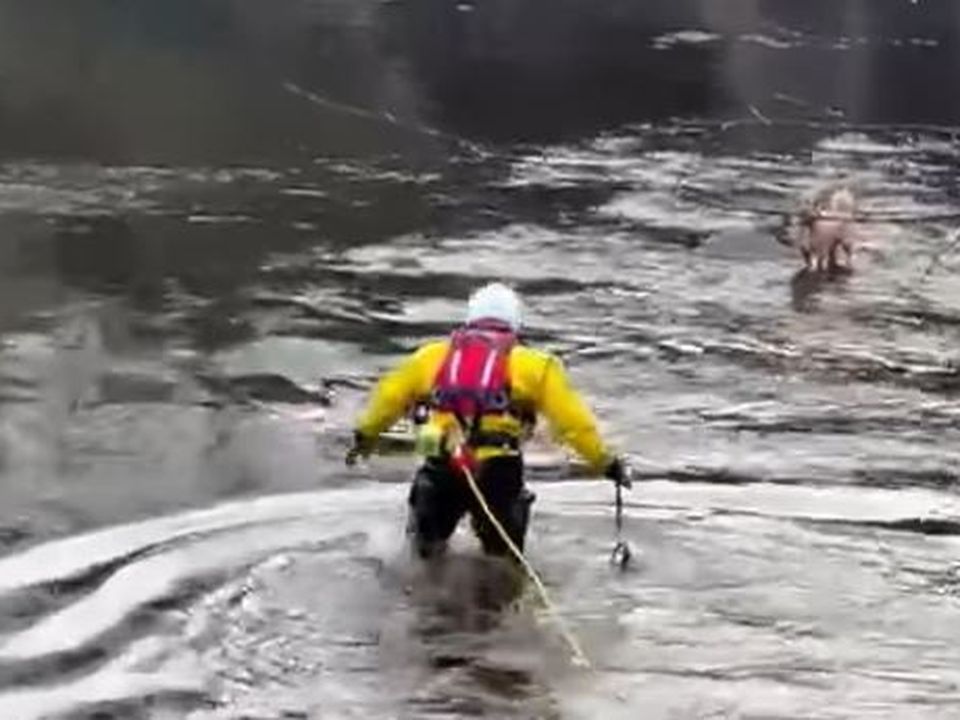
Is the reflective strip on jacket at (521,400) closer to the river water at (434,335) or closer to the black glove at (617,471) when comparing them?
the black glove at (617,471)

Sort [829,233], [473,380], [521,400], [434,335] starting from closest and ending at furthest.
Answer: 1. [473,380]
2. [521,400]
3. [434,335]
4. [829,233]

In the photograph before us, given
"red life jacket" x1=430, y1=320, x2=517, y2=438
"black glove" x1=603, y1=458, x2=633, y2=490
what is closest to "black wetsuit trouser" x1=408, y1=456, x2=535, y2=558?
"red life jacket" x1=430, y1=320, x2=517, y2=438

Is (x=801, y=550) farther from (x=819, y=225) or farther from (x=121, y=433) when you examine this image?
(x=819, y=225)

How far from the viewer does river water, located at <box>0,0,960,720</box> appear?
1181cm

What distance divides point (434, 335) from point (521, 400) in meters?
6.40

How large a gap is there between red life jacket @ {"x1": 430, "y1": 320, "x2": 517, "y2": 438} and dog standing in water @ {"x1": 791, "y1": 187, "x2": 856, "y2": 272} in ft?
31.8

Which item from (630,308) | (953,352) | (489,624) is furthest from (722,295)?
(489,624)

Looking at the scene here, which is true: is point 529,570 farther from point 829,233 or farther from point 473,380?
point 829,233

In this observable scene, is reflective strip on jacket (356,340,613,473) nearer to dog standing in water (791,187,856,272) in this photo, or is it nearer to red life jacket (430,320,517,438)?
red life jacket (430,320,517,438)

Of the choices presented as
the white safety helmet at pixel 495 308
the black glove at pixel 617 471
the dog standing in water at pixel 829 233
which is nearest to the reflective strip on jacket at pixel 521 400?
the black glove at pixel 617 471

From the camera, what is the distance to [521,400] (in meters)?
12.2

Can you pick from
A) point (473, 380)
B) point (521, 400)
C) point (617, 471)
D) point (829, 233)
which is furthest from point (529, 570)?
point (829, 233)

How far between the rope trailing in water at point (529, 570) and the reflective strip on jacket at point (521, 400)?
0.56 ft

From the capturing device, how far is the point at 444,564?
42.6 ft
